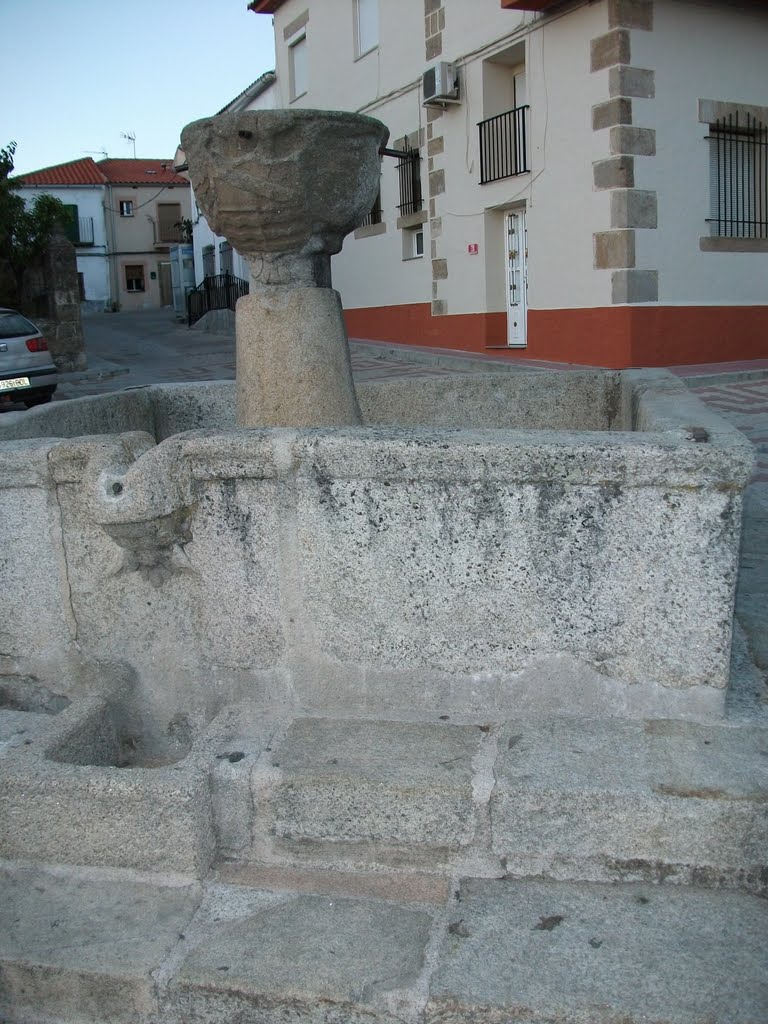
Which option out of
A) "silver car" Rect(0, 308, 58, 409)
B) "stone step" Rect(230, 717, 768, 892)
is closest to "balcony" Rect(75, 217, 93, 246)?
"silver car" Rect(0, 308, 58, 409)

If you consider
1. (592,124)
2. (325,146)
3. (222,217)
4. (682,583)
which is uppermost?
(592,124)

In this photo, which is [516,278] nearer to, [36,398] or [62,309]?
[36,398]

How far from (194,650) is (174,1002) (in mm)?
916

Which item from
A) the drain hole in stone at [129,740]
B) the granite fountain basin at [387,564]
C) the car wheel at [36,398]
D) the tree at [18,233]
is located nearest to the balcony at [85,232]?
the tree at [18,233]

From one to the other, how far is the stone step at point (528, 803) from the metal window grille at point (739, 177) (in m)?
10.5

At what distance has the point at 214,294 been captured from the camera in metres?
24.5

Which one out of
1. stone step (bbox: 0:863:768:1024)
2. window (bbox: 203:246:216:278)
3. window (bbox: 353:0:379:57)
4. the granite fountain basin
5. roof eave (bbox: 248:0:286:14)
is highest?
roof eave (bbox: 248:0:286:14)

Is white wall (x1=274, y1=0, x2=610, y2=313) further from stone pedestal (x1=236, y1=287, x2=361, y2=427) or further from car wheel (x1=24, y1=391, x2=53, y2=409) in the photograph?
stone pedestal (x1=236, y1=287, x2=361, y2=427)

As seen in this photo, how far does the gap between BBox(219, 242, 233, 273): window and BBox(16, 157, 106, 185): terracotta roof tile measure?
17.7m

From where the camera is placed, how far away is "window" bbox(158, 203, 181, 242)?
4266 cm

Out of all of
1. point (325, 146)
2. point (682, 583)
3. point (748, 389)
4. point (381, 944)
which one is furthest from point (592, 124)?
point (381, 944)

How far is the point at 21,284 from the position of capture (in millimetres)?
16000

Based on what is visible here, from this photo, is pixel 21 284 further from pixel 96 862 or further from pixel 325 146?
pixel 96 862

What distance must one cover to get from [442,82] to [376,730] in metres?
12.5
